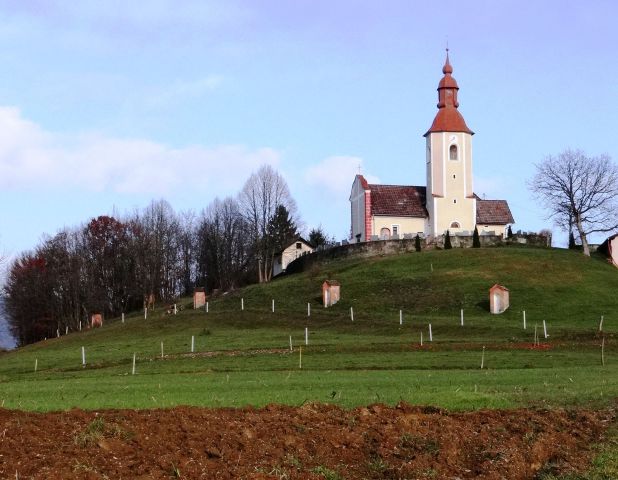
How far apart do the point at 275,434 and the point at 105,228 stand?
106m

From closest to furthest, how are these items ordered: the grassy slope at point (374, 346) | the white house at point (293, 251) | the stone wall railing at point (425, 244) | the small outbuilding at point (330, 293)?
the grassy slope at point (374, 346), the small outbuilding at point (330, 293), the stone wall railing at point (425, 244), the white house at point (293, 251)

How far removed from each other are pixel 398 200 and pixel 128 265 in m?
38.9

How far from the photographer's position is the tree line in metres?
110

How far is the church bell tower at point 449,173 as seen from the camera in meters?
91.8

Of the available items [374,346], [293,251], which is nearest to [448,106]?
[293,251]

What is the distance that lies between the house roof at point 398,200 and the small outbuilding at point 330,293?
25.7 meters

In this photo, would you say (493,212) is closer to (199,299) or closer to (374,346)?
(199,299)

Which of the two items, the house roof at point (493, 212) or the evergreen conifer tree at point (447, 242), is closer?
the evergreen conifer tree at point (447, 242)

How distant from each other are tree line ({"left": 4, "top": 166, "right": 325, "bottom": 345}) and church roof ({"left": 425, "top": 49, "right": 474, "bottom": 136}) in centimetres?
2451

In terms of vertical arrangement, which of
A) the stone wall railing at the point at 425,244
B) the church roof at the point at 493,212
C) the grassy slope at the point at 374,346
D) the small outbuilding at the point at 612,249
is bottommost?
the grassy slope at the point at 374,346

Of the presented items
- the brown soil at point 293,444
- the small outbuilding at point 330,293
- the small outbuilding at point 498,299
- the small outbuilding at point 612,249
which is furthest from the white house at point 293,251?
the brown soil at point 293,444

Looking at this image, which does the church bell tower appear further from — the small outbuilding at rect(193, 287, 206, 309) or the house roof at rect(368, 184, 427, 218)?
the small outbuilding at rect(193, 287, 206, 309)

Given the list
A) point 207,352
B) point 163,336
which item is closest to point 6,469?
point 207,352

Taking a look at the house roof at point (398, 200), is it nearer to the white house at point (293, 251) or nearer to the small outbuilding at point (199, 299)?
the white house at point (293, 251)
